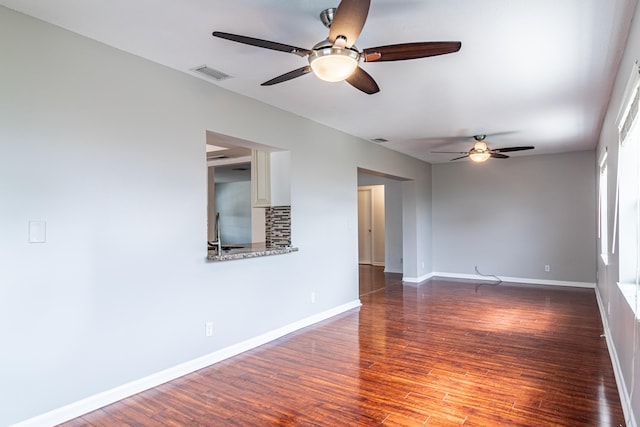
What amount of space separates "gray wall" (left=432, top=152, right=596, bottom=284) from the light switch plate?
724cm

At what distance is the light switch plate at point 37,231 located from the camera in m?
2.36

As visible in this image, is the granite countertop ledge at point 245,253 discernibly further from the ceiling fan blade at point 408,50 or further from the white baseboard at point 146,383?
the ceiling fan blade at point 408,50

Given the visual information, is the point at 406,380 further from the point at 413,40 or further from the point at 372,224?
the point at 372,224

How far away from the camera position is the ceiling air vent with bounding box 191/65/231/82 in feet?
10.3

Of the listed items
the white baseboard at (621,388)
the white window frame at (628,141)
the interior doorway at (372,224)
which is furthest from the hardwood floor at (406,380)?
the interior doorway at (372,224)

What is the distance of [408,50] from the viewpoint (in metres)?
2.15

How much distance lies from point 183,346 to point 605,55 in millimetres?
3824

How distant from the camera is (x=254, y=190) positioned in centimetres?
483

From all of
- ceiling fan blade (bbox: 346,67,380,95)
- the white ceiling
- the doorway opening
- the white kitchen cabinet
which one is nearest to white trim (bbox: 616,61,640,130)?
the white ceiling

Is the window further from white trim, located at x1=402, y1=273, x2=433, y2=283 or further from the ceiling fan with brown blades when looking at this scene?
white trim, located at x1=402, y1=273, x2=433, y2=283

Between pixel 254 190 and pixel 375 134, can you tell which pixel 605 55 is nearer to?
pixel 375 134

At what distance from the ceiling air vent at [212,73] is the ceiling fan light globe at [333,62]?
1.27m

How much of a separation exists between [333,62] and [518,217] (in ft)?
21.6

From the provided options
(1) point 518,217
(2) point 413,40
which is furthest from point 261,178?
(1) point 518,217
